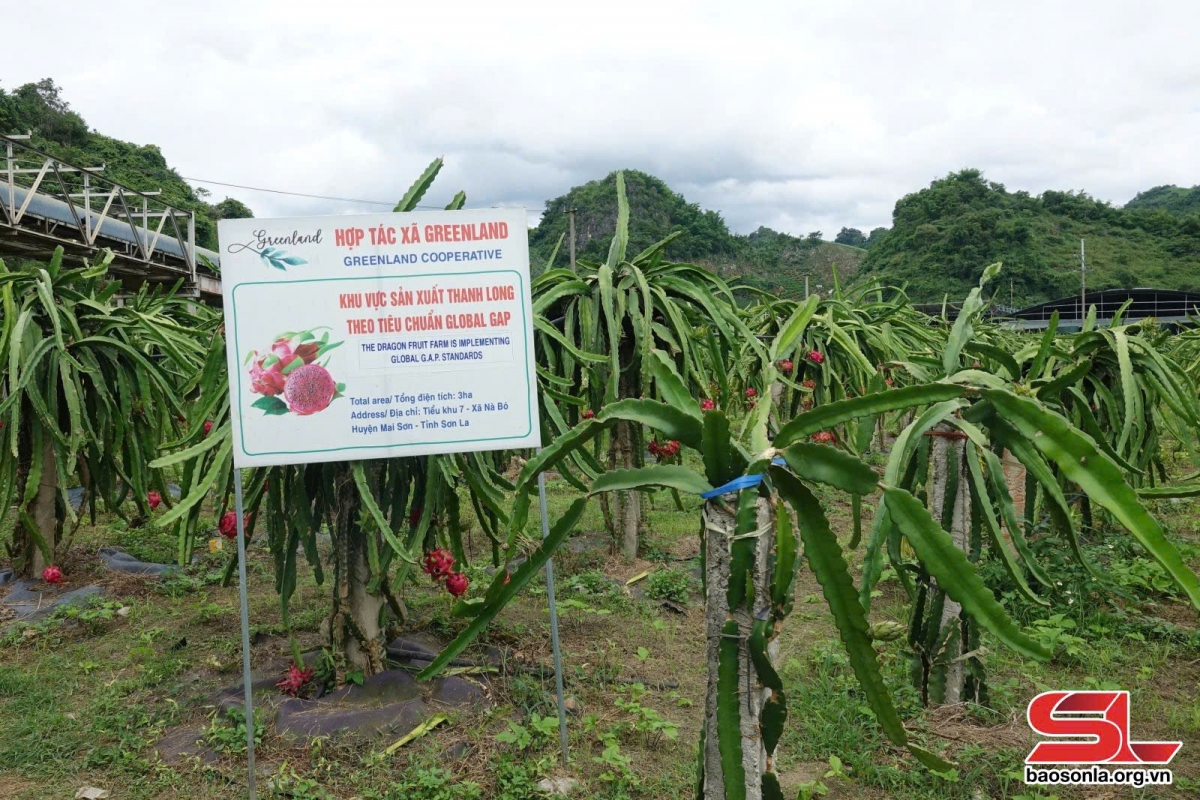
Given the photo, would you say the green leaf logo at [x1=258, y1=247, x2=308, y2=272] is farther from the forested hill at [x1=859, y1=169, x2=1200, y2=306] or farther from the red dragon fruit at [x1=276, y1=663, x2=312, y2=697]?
the forested hill at [x1=859, y1=169, x2=1200, y2=306]

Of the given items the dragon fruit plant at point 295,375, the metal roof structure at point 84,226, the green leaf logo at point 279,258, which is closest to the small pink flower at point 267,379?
the dragon fruit plant at point 295,375

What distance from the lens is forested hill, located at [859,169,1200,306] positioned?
31.5m

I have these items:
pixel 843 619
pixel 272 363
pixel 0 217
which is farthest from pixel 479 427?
pixel 0 217

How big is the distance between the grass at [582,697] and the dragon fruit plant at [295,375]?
127 cm

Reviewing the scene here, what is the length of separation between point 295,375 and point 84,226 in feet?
33.4

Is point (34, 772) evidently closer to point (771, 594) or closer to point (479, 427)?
point (479, 427)

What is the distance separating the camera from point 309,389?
295cm

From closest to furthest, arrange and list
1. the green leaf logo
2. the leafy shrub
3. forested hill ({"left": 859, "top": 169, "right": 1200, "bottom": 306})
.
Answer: the green leaf logo, the leafy shrub, forested hill ({"left": 859, "top": 169, "right": 1200, "bottom": 306})

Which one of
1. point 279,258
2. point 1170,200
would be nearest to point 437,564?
point 279,258

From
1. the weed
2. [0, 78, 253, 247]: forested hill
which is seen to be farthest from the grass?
[0, 78, 253, 247]: forested hill

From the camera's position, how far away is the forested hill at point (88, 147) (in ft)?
73.9

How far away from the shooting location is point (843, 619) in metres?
1.68

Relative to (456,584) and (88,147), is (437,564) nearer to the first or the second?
(456,584)

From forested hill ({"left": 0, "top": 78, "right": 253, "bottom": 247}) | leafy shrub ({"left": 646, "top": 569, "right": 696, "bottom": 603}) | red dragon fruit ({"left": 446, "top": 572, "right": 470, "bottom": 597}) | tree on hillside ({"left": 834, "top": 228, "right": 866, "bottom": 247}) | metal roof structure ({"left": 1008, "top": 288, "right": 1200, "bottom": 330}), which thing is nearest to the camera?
red dragon fruit ({"left": 446, "top": 572, "right": 470, "bottom": 597})
